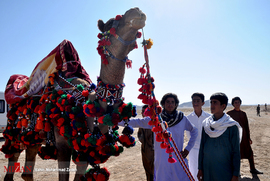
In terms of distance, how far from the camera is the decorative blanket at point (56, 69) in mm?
3113

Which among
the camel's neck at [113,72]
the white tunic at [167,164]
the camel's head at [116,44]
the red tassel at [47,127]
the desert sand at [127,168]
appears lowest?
the desert sand at [127,168]

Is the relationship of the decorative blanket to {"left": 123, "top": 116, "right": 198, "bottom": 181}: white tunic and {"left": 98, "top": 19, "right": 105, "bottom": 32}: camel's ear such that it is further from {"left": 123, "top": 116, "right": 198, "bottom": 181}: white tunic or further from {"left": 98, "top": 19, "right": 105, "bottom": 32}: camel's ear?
{"left": 123, "top": 116, "right": 198, "bottom": 181}: white tunic

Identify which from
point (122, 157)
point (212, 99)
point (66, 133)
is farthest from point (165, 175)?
point (122, 157)

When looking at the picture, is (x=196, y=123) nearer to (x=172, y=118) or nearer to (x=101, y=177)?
(x=172, y=118)

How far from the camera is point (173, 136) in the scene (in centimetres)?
294

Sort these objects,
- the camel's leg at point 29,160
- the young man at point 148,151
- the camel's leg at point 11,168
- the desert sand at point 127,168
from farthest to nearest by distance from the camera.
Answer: the desert sand at point 127,168 < the camel's leg at point 11,168 < the camel's leg at point 29,160 < the young man at point 148,151

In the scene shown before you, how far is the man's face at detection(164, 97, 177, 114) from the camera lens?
3038 millimetres

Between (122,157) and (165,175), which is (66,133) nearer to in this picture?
(165,175)

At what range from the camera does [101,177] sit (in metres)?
2.21

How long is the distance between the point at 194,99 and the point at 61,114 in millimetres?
2592

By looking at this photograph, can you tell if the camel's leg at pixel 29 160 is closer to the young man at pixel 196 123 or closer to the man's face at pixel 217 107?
the young man at pixel 196 123

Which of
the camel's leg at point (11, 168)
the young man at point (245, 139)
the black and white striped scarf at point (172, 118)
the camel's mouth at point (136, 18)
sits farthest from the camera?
the young man at point (245, 139)

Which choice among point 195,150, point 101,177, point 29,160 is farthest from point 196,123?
point 29,160

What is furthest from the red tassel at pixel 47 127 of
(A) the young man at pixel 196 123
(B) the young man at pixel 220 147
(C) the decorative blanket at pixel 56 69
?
(A) the young man at pixel 196 123
